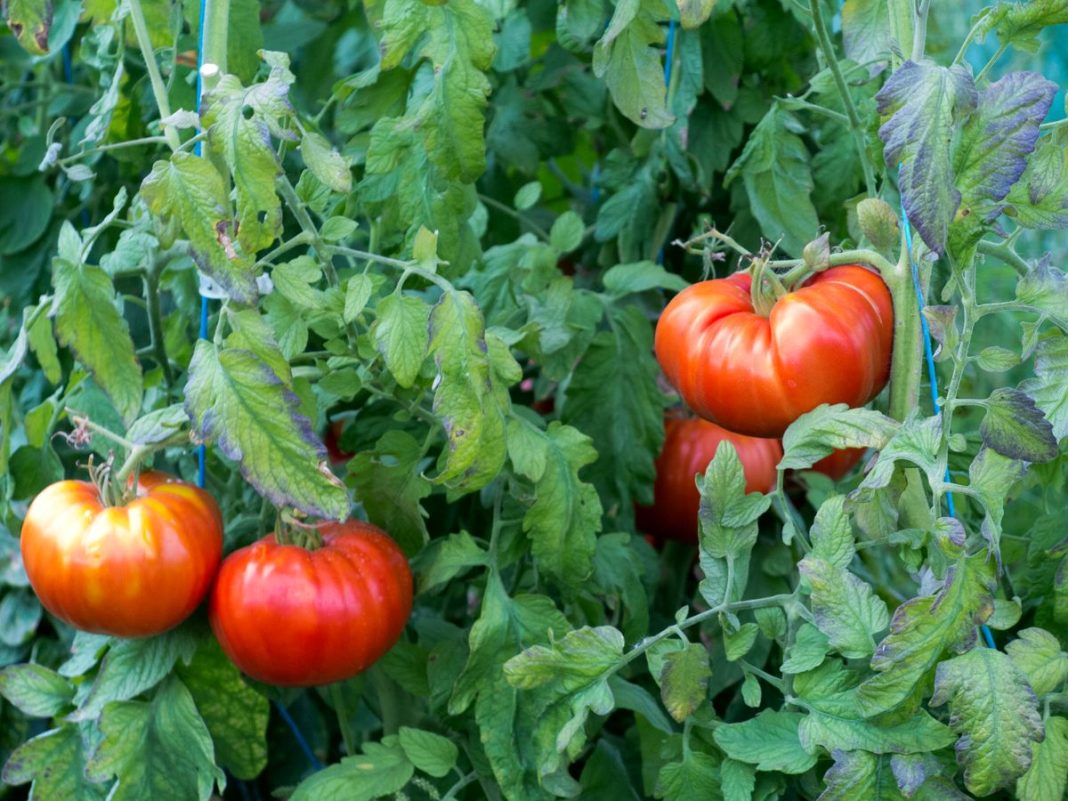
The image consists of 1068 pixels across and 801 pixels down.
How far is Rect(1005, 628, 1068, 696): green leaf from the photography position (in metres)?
0.85

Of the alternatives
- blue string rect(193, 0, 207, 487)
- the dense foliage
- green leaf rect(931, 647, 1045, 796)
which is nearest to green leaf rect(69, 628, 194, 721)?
the dense foliage

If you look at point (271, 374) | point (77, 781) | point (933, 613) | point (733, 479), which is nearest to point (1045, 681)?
point (933, 613)

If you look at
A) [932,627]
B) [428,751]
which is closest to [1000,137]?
[932,627]

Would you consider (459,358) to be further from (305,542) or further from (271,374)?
(305,542)

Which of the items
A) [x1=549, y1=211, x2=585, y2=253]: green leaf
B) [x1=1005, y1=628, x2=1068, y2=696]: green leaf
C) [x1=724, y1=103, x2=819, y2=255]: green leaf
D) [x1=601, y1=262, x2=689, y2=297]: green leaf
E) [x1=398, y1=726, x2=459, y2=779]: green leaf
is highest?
[x1=724, y1=103, x2=819, y2=255]: green leaf

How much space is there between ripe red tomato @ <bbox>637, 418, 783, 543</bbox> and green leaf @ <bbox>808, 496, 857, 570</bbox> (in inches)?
18.0

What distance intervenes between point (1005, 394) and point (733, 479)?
7.8 inches

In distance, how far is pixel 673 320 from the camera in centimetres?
95

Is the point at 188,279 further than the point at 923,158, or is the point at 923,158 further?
the point at 188,279

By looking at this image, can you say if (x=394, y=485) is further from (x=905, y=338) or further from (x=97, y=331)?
(x=905, y=338)

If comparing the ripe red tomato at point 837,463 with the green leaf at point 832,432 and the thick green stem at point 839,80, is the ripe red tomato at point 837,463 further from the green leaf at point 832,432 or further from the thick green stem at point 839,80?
the green leaf at point 832,432

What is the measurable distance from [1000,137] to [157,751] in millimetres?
801

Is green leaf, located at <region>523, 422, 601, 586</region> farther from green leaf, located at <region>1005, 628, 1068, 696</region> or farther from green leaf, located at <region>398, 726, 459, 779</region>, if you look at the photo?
green leaf, located at <region>1005, 628, 1068, 696</region>

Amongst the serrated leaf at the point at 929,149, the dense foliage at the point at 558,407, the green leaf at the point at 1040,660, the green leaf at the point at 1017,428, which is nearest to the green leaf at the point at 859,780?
the dense foliage at the point at 558,407
